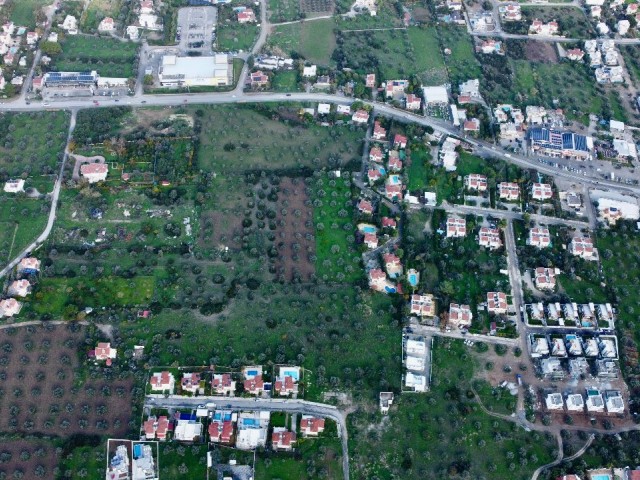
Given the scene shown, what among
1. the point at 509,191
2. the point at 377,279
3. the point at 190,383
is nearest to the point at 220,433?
the point at 190,383

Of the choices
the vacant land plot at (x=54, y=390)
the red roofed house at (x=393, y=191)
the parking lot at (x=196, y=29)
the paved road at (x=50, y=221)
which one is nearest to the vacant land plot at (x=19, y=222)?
the paved road at (x=50, y=221)

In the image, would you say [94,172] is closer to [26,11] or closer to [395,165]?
[395,165]

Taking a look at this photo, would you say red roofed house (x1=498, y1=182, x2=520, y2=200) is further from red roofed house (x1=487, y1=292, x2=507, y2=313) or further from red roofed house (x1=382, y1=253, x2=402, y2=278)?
red roofed house (x1=382, y1=253, x2=402, y2=278)

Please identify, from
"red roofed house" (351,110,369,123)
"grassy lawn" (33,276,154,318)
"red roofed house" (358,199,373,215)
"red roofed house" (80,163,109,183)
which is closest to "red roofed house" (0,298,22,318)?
"grassy lawn" (33,276,154,318)

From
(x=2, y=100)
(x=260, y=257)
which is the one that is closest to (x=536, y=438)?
(x=260, y=257)

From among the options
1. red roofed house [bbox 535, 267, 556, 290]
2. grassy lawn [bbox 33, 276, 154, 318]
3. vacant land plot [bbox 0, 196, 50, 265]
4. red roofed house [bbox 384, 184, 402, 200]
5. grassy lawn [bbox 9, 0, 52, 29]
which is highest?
grassy lawn [bbox 9, 0, 52, 29]

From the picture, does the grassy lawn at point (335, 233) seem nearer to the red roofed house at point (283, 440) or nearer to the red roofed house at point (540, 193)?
the red roofed house at point (283, 440)

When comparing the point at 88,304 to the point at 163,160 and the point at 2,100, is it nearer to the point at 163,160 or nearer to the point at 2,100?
the point at 163,160
